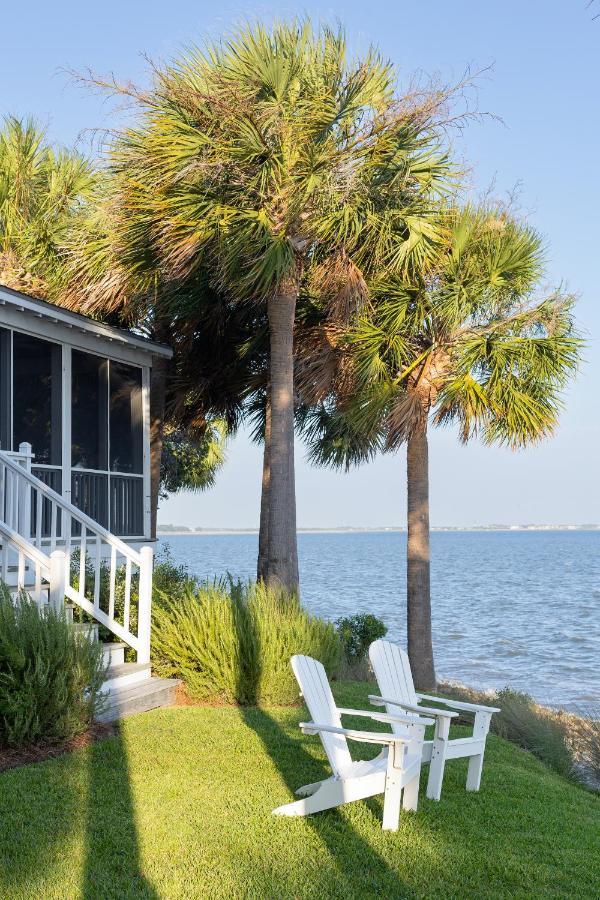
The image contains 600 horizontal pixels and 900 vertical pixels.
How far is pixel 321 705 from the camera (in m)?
6.11

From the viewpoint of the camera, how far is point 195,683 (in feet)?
30.2

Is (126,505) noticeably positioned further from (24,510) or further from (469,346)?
(469,346)

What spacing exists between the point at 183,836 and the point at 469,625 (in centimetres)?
2743

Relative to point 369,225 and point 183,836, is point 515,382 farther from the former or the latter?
point 183,836

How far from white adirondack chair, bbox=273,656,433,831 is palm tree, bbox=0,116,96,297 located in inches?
441

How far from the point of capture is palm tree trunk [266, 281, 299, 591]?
11.8m

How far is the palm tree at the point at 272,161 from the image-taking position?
11.3 m

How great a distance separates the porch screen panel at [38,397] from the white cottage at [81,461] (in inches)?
0.5

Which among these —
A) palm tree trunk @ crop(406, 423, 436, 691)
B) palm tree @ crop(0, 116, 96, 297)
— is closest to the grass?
palm tree trunk @ crop(406, 423, 436, 691)

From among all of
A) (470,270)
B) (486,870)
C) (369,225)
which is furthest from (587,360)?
(486,870)

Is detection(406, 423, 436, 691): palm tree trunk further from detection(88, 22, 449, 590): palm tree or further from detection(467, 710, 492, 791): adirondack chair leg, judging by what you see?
detection(467, 710, 492, 791): adirondack chair leg

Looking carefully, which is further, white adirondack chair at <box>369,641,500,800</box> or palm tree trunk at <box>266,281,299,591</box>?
palm tree trunk at <box>266,281,299,591</box>

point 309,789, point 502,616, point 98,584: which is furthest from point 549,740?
point 502,616

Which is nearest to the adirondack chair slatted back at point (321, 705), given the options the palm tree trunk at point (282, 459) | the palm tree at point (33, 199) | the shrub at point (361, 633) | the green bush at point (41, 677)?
the green bush at point (41, 677)
